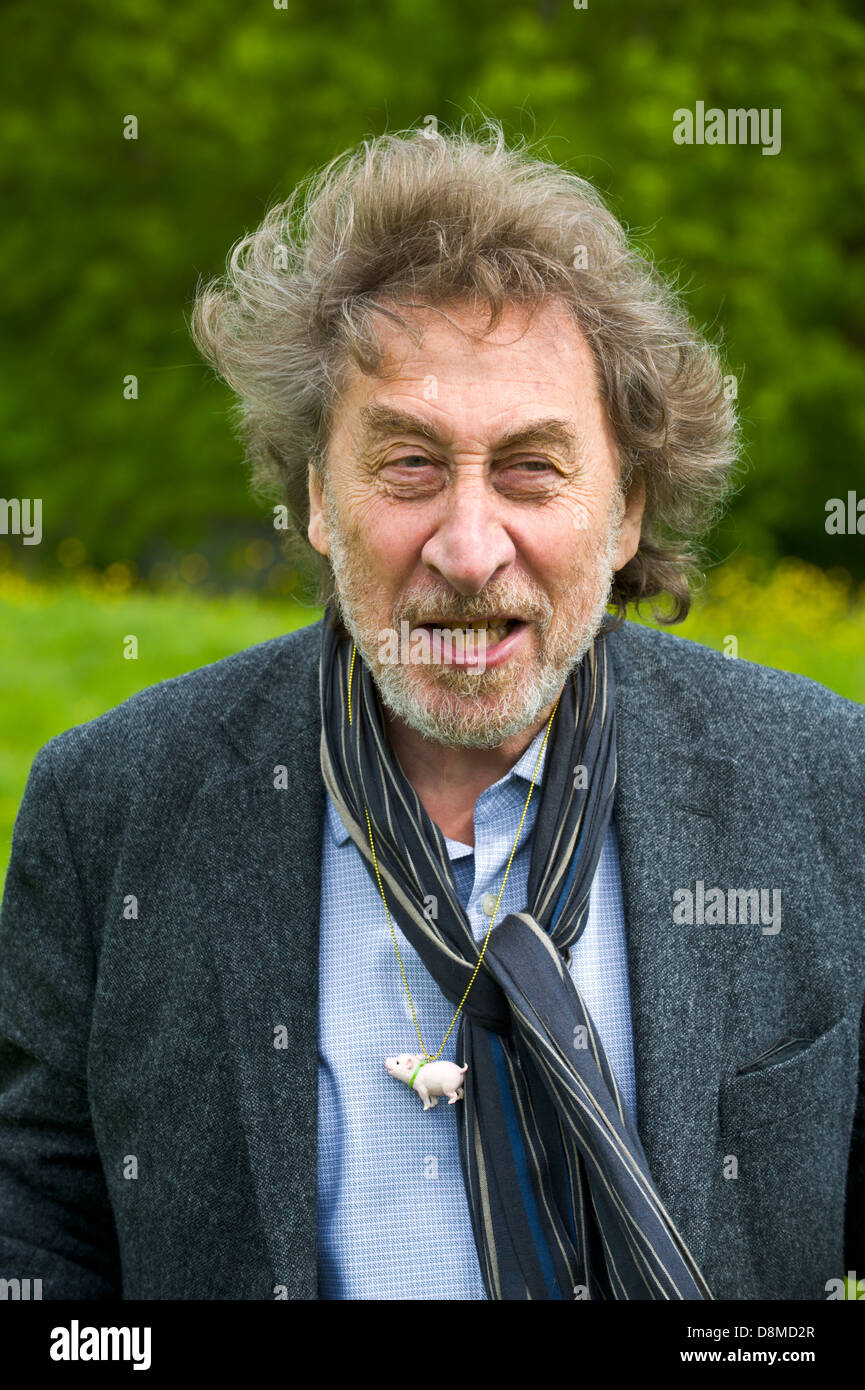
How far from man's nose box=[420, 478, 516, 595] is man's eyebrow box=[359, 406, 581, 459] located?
9 centimetres

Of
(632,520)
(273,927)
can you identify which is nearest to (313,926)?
(273,927)

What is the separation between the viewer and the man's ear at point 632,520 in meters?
2.63

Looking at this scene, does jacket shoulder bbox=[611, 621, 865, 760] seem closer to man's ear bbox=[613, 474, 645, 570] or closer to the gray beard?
man's ear bbox=[613, 474, 645, 570]

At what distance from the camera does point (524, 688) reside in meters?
2.36

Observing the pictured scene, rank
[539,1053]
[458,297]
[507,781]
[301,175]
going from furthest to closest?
[301,175] → [507,781] → [458,297] → [539,1053]

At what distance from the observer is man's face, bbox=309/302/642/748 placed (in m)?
2.26

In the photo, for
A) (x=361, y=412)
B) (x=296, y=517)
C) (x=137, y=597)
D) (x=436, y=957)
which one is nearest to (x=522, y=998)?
(x=436, y=957)

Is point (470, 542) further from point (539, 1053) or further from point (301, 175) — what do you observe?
point (301, 175)

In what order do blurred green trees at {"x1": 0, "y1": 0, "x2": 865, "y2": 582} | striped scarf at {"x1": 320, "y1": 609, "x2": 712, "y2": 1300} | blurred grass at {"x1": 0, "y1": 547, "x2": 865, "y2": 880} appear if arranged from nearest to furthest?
striped scarf at {"x1": 320, "y1": 609, "x2": 712, "y2": 1300}
blurred grass at {"x1": 0, "y1": 547, "x2": 865, "y2": 880}
blurred green trees at {"x1": 0, "y1": 0, "x2": 865, "y2": 582}

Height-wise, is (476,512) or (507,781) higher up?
(476,512)

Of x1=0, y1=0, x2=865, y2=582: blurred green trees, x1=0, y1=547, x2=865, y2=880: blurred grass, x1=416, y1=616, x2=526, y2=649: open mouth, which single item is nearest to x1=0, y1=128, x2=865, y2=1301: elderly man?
x1=416, y1=616, x2=526, y2=649: open mouth

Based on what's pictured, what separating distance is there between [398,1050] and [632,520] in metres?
1.05

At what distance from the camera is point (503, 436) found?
2.25 metres

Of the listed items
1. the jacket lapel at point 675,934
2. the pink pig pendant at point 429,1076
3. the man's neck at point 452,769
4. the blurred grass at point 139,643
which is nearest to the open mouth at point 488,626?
the man's neck at point 452,769
